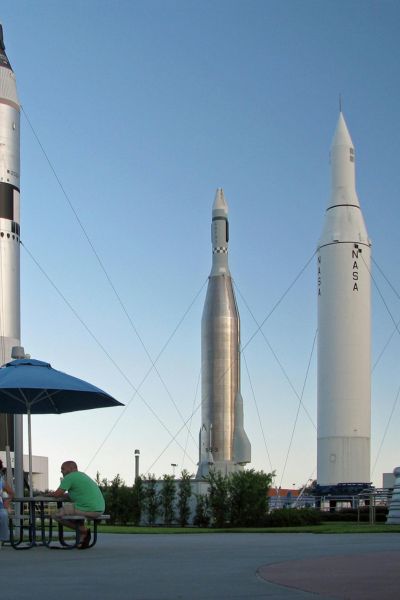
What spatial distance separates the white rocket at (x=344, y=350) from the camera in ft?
142

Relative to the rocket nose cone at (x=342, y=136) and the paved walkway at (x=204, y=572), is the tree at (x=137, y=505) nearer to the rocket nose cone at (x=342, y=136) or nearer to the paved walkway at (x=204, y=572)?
the paved walkway at (x=204, y=572)

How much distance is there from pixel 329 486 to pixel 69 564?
33623mm

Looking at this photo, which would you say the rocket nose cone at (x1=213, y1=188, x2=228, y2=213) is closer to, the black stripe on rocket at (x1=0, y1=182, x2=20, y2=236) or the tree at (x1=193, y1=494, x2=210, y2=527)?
the black stripe on rocket at (x1=0, y1=182, x2=20, y2=236)

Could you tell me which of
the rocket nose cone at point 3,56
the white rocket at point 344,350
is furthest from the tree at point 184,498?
the rocket nose cone at point 3,56

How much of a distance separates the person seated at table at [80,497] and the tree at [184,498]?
56.8 ft

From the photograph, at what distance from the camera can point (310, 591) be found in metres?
8.15

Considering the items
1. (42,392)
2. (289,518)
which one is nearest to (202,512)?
(289,518)

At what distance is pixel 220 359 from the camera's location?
50406 mm

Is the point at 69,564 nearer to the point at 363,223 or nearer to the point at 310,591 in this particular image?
the point at 310,591

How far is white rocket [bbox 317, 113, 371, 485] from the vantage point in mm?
43375

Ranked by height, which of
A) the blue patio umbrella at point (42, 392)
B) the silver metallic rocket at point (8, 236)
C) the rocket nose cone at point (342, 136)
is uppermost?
the rocket nose cone at point (342, 136)

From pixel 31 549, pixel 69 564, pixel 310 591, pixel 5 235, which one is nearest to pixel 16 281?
pixel 5 235

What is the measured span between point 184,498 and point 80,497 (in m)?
18.0

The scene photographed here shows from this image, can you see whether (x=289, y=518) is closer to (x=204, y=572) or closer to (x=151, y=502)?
(x=151, y=502)
